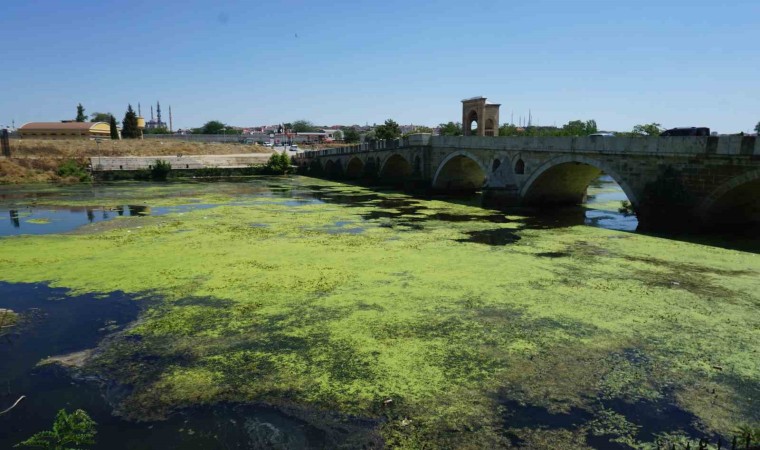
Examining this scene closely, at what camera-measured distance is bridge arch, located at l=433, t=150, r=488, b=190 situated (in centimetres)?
3659

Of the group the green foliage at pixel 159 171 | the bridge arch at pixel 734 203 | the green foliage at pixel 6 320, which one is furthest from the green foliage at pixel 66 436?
the green foliage at pixel 159 171

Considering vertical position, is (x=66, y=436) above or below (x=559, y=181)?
below

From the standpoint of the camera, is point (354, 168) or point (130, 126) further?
point (130, 126)

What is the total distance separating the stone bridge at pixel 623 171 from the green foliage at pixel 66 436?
65.9 feet

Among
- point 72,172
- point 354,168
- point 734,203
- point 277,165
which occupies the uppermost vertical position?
point 277,165

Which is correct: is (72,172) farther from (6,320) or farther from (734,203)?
(734,203)

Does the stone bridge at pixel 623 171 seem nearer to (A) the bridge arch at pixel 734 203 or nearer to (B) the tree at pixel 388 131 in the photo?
(A) the bridge arch at pixel 734 203

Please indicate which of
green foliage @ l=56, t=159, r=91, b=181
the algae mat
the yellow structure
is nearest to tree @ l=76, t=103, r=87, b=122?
the yellow structure

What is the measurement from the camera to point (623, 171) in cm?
2197

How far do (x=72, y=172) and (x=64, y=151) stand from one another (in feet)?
41.4

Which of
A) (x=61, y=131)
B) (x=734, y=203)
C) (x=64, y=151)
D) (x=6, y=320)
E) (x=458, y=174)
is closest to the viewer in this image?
(x=6, y=320)

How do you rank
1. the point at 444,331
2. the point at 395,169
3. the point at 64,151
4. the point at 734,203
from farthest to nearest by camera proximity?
the point at 64,151
the point at 395,169
the point at 734,203
the point at 444,331

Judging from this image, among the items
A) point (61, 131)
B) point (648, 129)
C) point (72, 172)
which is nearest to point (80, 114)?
point (61, 131)

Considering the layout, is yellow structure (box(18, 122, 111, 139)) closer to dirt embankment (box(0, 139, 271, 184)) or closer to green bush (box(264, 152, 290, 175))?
dirt embankment (box(0, 139, 271, 184))
